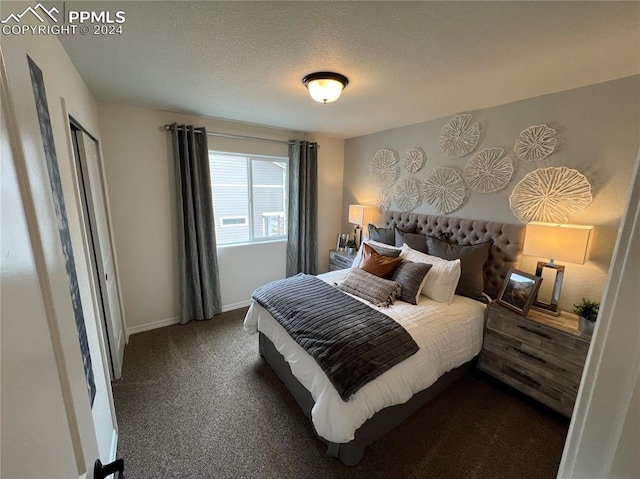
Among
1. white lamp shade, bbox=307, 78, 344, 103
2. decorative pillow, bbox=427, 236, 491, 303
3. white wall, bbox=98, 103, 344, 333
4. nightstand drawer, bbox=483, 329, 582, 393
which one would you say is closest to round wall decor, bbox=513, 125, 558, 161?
decorative pillow, bbox=427, 236, 491, 303

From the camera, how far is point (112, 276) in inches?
95.8

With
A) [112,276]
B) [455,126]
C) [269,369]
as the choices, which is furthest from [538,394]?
[112,276]

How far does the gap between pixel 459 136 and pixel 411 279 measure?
61.0 inches

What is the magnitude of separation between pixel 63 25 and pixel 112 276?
75.6 inches

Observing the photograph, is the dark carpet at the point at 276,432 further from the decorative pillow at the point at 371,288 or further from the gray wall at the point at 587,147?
the gray wall at the point at 587,147

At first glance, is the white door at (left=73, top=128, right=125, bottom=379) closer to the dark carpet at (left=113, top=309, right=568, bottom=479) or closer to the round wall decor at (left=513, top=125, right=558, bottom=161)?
the dark carpet at (left=113, top=309, right=568, bottom=479)

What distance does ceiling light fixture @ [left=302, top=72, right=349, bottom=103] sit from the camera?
5.81ft

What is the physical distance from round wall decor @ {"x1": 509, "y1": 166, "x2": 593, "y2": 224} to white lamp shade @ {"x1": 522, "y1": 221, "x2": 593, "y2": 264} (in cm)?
22

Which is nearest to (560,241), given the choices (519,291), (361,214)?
(519,291)

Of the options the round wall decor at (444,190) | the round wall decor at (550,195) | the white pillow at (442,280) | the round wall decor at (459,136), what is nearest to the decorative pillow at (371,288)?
the white pillow at (442,280)

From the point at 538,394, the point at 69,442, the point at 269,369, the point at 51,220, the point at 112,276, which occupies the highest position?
the point at 51,220

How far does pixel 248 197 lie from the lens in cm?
349

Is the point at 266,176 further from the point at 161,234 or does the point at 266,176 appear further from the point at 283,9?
the point at 283,9

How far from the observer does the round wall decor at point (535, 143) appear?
2.10 m
